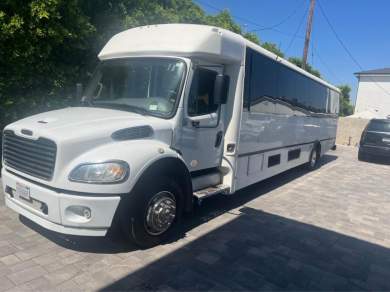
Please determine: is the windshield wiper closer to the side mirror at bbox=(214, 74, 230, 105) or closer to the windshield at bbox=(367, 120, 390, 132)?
the side mirror at bbox=(214, 74, 230, 105)

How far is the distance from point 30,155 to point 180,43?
2614 mm

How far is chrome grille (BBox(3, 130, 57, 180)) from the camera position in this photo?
3.96 m

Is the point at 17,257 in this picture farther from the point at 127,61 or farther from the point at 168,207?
the point at 127,61

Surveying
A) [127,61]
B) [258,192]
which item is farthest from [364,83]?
[127,61]

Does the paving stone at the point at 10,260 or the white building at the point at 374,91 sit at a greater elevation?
the white building at the point at 374,91

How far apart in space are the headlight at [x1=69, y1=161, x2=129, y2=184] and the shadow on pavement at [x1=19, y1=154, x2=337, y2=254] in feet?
3.65

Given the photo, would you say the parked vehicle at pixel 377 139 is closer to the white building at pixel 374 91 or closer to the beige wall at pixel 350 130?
the beige wall at pixel 350 130

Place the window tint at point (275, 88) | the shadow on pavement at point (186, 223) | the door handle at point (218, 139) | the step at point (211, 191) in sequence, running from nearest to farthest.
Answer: the shadow on pavement at point (186, 223) → the step at point (211, 191) → the door handle at point (218, 139) → the window tint at point (275, 88)

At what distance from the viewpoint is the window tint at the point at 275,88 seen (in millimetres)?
6500

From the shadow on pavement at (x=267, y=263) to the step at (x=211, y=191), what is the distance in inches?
22.2

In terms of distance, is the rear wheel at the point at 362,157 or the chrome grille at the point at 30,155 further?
the rear wheel at the point at 362,157

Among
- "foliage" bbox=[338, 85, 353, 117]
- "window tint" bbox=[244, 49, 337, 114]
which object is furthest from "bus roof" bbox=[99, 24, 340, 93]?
"foliage" bbox=[338, 85, 353, 117]

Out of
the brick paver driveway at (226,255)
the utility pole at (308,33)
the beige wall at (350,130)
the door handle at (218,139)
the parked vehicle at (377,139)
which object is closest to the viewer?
the brick paver driveway at (226,255)

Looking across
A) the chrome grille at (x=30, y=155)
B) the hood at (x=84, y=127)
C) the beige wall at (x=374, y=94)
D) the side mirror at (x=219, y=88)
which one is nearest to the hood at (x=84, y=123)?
the hood at (x=84, y=127)
